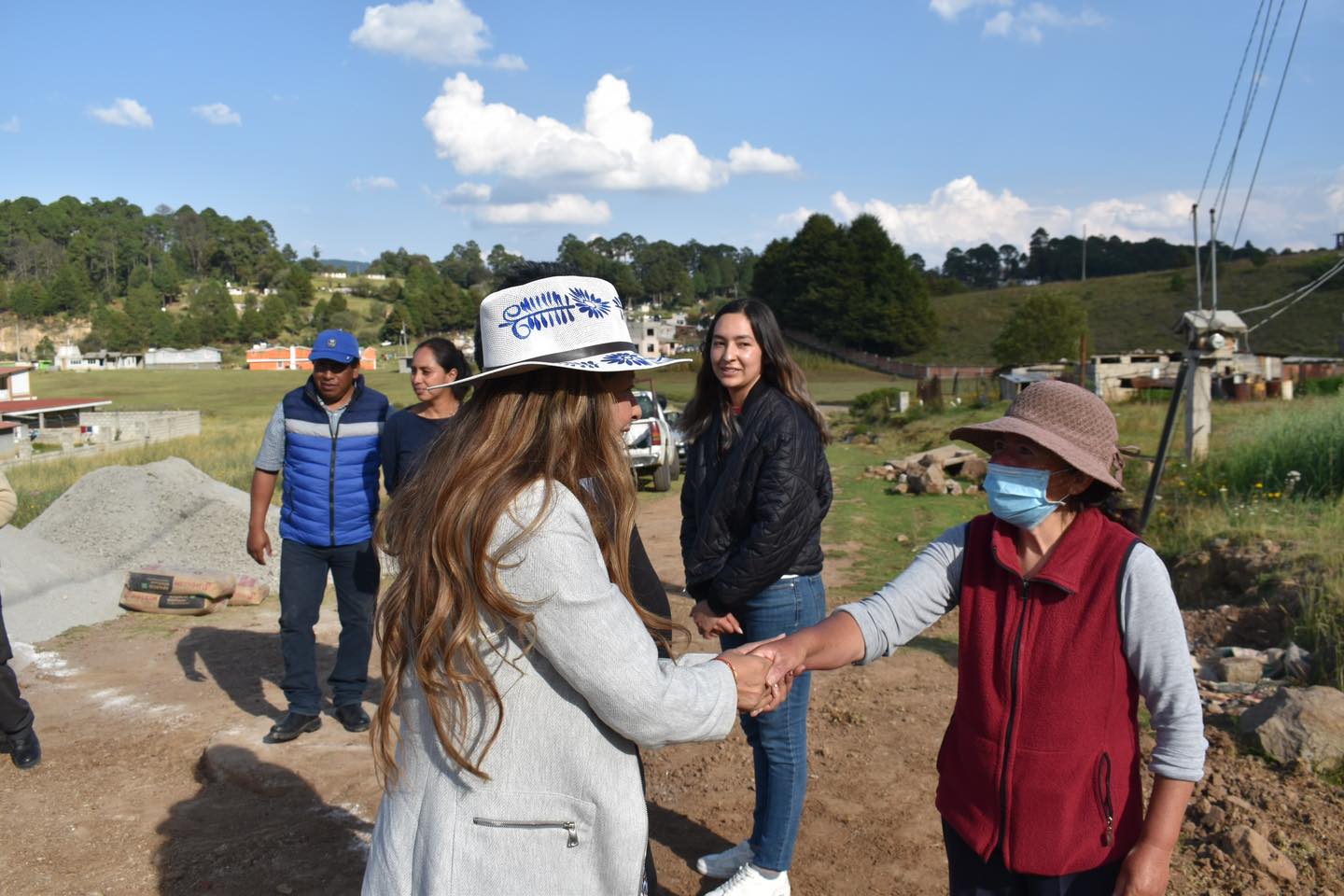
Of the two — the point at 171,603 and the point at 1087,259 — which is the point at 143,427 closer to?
the point at 171,603


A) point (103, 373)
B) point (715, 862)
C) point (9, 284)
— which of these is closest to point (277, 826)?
point (715, 862)

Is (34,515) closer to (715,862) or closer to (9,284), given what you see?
(715,862)

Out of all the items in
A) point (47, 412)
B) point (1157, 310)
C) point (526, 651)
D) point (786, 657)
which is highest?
point (1157, 310)

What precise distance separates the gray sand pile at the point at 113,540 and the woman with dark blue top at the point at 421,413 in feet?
13.8

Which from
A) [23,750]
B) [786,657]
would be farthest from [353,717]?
[786,657]

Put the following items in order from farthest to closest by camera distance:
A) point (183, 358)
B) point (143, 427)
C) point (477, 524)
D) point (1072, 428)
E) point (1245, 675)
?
point (183, 358)
point (143, 427)
point (1245, 675)
point (1072, 428)
point (477, 524)

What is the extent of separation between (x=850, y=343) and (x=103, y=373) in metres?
Answer: 67.6

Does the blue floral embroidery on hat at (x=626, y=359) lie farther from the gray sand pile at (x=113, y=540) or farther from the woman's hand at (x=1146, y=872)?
the gray sand pile at (x=113, y=540)

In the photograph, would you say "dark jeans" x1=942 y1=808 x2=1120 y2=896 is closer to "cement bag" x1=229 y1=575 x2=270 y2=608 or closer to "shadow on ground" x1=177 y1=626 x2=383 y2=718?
"shadow on ground" x1=177 y1=626 x2=383 y2=718

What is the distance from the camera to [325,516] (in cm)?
509

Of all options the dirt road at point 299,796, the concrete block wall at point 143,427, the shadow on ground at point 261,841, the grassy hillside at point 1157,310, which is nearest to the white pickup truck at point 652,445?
the dirt road at point 299,796

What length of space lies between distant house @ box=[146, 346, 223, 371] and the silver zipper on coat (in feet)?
384

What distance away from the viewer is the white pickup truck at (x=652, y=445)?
53.1 feet

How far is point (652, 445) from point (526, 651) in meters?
14.6
